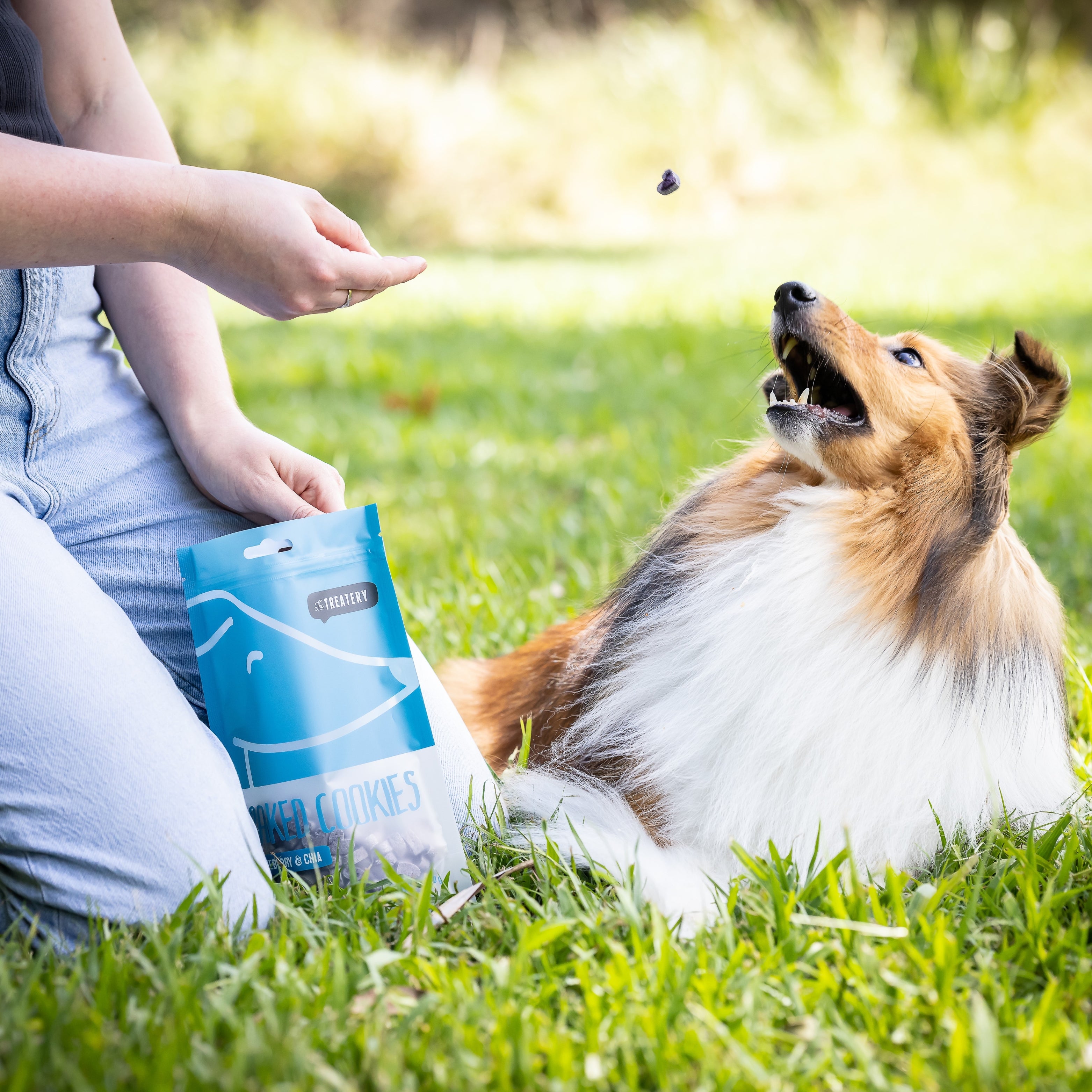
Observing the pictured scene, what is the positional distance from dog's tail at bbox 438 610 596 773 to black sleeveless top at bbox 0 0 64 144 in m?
1.43

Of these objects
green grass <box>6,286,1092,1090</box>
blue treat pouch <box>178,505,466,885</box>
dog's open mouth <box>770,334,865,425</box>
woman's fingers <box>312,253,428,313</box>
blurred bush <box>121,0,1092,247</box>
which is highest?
blurred bush <box>121,0,1092,247</box>

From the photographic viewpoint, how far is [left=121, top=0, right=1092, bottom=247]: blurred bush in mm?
12055

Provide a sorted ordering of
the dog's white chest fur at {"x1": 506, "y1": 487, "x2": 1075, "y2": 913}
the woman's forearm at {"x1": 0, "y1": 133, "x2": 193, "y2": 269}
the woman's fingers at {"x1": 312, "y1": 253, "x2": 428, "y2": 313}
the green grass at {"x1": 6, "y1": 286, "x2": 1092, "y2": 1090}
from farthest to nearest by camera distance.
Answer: the dog's white chest fur at {"x1": 506, "y1": 487, "x2": 1075, "y2": 913} → the woman's fingers at {"x1": 312, "y1": 253, "x2": 428, "y2": 313} → the woman's forearm at {"x1": 0, "y1": 133, "x2": 193, "y2": 269} → the green grass at {"x1": 6, "y1": 286, "x2": 1092, "y2": 1090}

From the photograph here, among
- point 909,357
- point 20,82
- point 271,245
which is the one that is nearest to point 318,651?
point 271,245

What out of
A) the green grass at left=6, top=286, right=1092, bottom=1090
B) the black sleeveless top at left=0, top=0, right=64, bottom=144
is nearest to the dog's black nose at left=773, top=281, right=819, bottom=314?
the green grass at left=6, top=286, right=1092, bottom=1090

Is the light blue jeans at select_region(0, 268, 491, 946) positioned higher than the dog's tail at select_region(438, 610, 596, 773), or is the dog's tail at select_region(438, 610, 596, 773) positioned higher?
the light blue jeans at select_region(0, 268, 491, 946)

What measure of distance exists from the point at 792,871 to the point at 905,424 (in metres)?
0.88

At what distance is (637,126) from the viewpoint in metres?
12.4

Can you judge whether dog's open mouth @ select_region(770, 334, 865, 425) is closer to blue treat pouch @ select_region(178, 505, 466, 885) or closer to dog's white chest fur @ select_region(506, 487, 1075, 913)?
dog's white chest fur @ select_region(506, 487, 1075, 913)

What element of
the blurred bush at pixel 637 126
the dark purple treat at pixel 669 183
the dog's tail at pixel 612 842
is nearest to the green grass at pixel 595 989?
the dog's tail at pixel 612 842

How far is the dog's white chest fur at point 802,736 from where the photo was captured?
1844 mm

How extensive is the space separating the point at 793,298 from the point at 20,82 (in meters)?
1.49

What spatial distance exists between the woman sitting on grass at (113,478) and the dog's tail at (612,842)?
25 cm

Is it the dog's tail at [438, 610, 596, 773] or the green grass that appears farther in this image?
the dog's tail at [438, 610, 596, 773]
